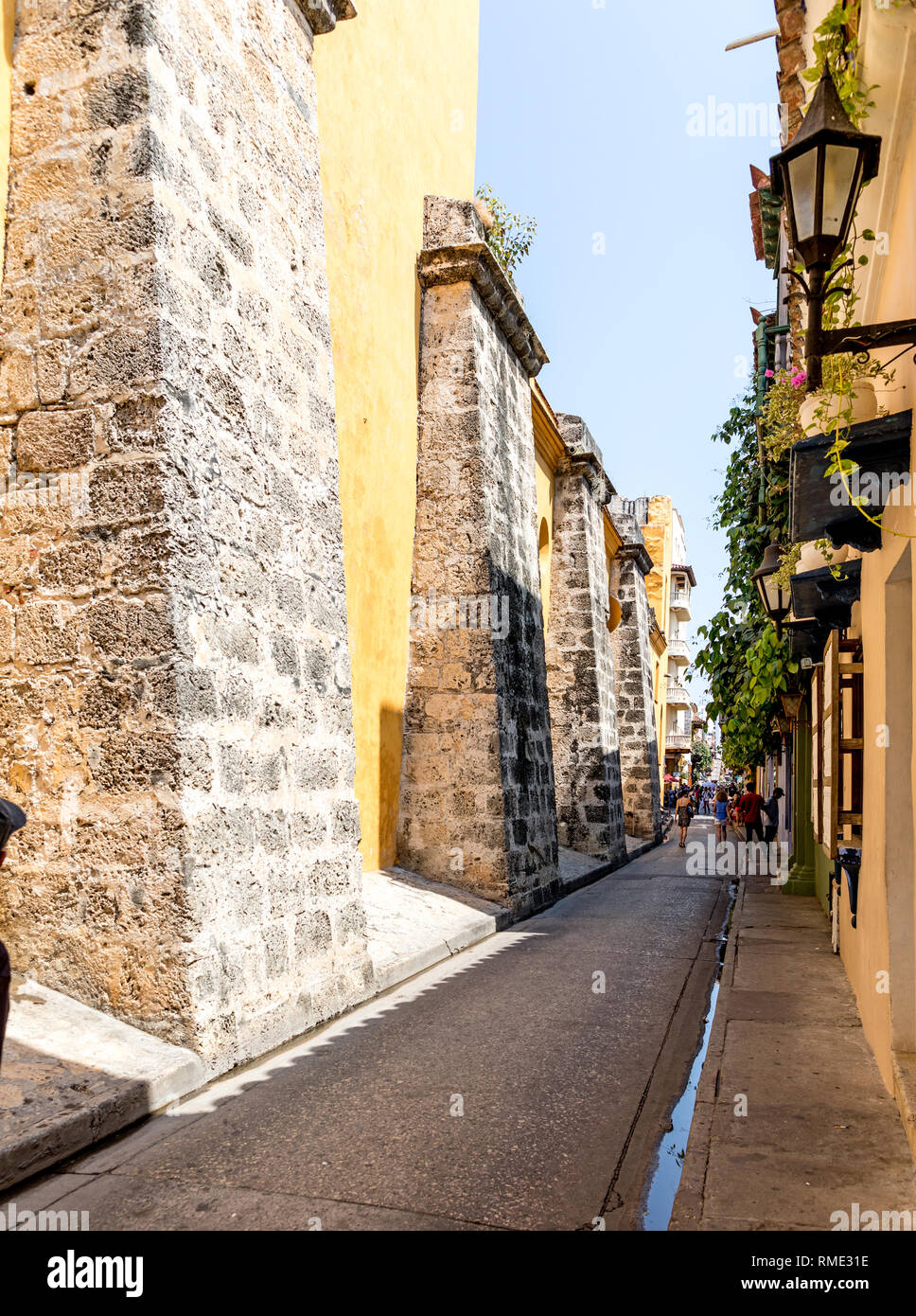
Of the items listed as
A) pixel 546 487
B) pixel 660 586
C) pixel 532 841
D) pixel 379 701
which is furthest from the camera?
pixel 660 586

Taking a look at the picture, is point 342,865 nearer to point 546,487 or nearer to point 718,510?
point 718,510

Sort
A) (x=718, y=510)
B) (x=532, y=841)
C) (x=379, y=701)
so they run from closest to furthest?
(x=379, y=701) → (x=532, y=841) → (x=718, y=510)

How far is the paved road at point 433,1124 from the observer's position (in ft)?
10.2

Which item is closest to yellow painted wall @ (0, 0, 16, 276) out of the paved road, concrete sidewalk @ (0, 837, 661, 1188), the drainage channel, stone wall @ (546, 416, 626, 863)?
concrete sidewalk @ (0, 837, 661, 1188)

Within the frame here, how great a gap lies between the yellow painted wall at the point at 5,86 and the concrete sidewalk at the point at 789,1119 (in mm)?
4580

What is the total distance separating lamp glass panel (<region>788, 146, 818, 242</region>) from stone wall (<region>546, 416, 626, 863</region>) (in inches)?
448

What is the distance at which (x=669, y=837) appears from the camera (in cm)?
2330

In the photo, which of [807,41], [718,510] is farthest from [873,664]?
[718,510]

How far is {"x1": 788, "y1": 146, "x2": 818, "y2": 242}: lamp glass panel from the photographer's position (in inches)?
135

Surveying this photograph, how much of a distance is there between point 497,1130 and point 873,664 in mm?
2621
